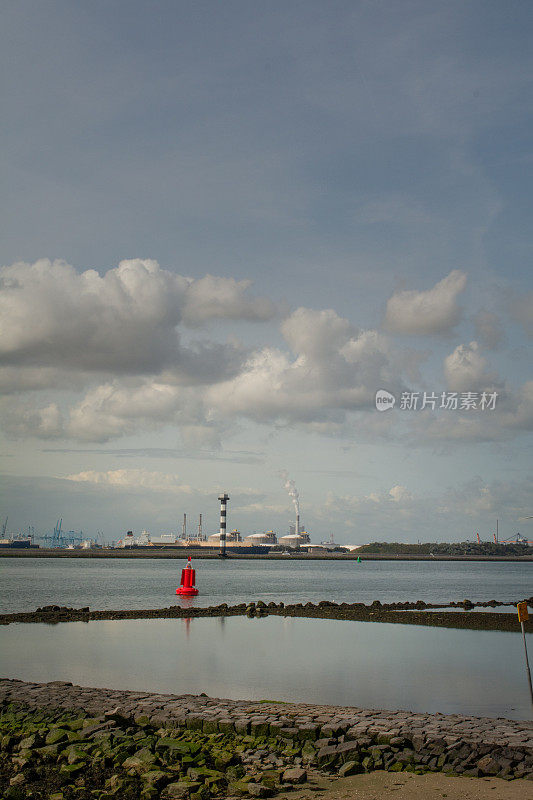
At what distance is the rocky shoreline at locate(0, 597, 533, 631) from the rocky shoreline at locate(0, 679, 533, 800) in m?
21.9

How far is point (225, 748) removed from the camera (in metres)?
12.2

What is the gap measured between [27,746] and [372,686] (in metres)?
9.41

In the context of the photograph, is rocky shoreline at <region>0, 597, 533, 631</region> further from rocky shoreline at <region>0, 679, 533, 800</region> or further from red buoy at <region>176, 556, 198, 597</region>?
rocky shoreline at <region>0, 679, 533, 800</region>

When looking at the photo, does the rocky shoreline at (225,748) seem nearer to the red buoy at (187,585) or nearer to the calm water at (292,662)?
the calm water at (292,662)

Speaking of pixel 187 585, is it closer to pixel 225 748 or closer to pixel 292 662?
pixel 292 662

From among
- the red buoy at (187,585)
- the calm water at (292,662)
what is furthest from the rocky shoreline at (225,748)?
the red buoy at (187,585)

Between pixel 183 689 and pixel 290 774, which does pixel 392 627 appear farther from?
pixel 290 774

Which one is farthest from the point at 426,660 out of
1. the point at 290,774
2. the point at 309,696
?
the point at 290,774

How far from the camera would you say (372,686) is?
59.2 feet

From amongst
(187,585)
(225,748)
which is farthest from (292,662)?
(187,585)

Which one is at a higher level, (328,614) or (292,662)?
(292,662)

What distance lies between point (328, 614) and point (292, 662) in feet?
56.7

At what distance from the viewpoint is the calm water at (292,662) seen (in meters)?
17.1

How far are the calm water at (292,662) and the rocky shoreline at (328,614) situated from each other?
8.77ft
